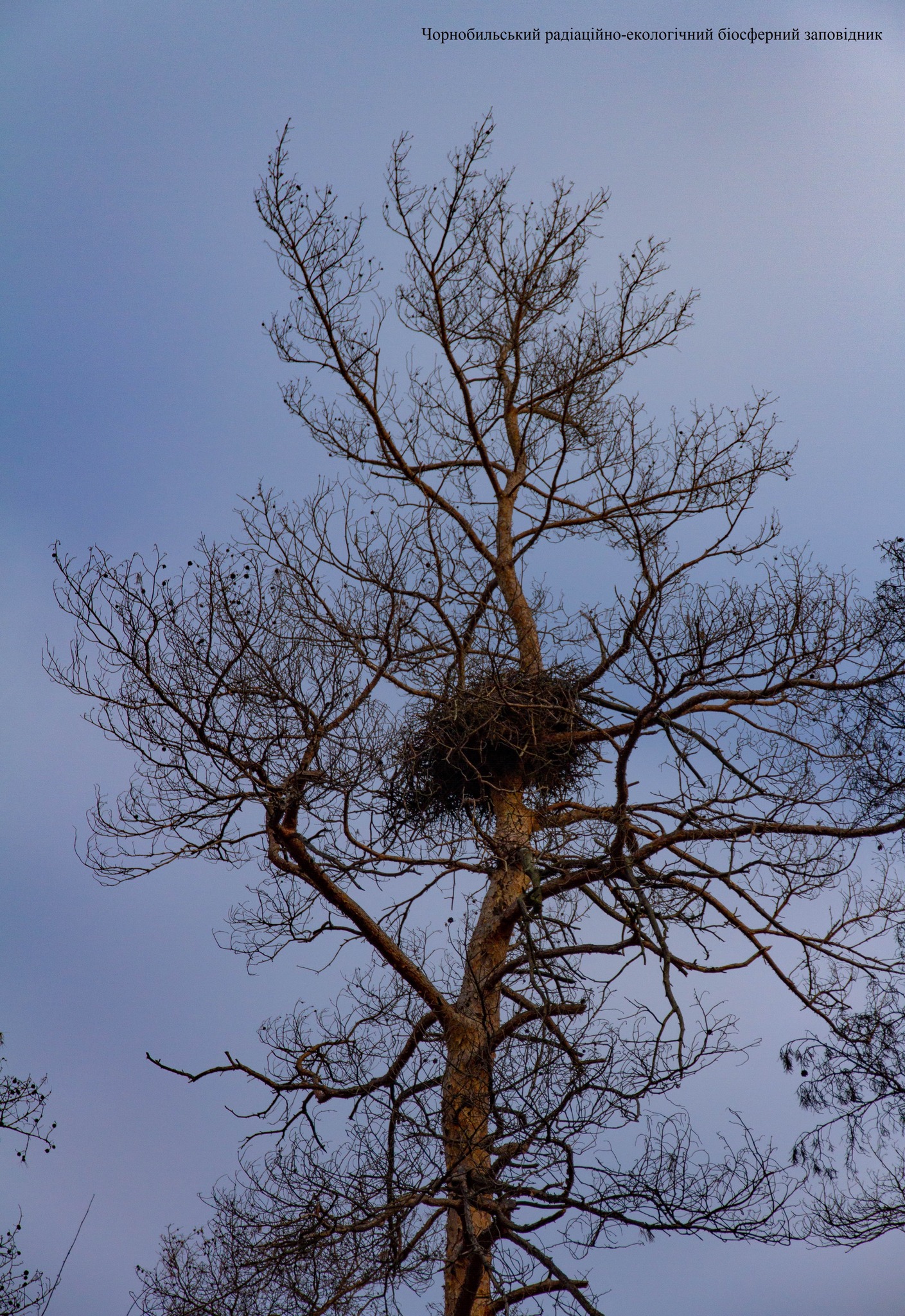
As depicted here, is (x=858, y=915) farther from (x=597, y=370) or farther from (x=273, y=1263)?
(x=597, y=370)

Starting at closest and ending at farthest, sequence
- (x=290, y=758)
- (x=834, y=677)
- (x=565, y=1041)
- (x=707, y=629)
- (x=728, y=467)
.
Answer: (x=565, y=1041), (x=290, y=758), (x=707, y=629), (x=834, y=677), (x=728, y=467)

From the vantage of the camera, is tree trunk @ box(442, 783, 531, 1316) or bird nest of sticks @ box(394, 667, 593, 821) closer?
tree trunk @ box(442, 783, 531, 1316)

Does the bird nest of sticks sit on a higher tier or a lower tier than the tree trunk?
higher

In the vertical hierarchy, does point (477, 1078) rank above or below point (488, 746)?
below

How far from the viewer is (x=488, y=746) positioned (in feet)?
25.2

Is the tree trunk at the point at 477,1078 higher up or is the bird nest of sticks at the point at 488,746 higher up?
the bird nest of sticks at the point at 488,746

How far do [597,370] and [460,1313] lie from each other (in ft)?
21.1

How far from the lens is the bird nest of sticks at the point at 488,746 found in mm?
6992

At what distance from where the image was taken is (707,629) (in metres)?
6.49

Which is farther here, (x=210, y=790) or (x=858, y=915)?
(x=858, y=915)

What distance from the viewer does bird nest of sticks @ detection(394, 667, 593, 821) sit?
699cm

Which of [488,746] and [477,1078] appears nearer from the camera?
[477,1078]

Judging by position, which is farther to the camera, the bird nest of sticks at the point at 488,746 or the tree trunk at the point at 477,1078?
the bird nest of sticks at the point at 488,746

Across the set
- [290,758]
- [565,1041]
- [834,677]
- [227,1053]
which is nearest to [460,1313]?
[565,1041]
